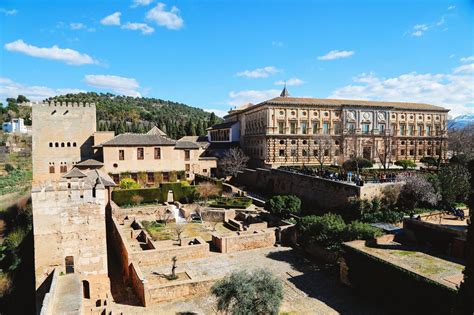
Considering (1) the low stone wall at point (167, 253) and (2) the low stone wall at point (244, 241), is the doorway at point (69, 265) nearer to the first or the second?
(1) the low stone wall at point (167, 253)

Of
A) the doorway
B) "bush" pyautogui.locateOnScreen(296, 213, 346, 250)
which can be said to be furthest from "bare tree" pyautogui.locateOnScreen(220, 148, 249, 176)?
the doorway

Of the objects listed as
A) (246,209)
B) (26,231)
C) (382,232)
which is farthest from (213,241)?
(26,231)

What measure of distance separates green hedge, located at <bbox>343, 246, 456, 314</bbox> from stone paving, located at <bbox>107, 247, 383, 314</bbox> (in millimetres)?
643

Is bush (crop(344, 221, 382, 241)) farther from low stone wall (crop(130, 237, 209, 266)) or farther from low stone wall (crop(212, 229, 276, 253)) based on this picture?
low stone wall (crop(130, 237, 209, 266))

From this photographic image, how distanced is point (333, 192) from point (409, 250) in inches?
387

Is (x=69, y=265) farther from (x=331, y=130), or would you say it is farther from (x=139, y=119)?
(x=139, y=119)

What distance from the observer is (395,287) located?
41.2 feet

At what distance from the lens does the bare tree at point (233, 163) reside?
132 ft

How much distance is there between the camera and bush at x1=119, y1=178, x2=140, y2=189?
31795 millimetres

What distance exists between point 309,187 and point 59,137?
2834 centimetres

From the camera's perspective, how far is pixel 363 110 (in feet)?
136

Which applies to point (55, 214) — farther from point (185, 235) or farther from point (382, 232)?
point (382, 232)

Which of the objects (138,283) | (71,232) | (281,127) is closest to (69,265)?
(71,232)

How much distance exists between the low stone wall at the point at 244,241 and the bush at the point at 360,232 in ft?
17.7
